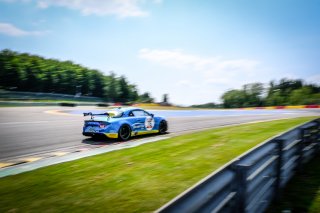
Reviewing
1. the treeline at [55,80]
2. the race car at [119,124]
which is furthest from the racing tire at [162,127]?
the treeline at [55,80]

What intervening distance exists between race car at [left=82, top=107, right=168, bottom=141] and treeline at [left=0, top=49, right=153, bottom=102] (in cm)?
4766

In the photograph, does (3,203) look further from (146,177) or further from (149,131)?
(149,131)

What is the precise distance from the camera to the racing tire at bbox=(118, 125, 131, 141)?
10.8 meters

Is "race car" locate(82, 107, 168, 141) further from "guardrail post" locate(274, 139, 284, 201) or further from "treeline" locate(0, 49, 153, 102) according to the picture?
"treeline" locate(0, 49, 153, 102)

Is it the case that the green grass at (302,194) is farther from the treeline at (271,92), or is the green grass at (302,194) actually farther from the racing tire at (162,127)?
the treeline at (271,92)

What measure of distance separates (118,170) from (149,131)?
630cm

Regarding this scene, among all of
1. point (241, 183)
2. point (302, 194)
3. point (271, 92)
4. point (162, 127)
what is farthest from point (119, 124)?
Result: point (271, 92)

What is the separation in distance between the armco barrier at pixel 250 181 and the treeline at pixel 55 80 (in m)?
55.0

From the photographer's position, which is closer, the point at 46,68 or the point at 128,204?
the point at 128,204

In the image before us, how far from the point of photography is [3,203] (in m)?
4.41

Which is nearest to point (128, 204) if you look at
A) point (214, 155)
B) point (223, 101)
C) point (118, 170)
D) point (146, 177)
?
point (146, 177)

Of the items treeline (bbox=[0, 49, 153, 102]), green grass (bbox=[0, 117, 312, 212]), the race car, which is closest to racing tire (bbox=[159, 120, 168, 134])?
the race car

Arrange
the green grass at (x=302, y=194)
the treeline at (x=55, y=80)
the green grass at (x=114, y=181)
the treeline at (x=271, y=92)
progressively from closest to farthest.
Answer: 1. the green grass at (x=302, y=194)
2. the green grass at (x=114, y=181)
3. the treeline at (x=55, y=80)
4. the treeline at (x=271, y=92)

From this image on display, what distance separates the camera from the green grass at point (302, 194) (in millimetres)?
4113
